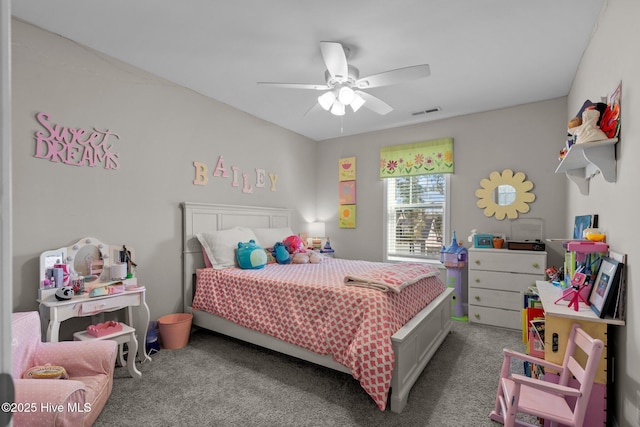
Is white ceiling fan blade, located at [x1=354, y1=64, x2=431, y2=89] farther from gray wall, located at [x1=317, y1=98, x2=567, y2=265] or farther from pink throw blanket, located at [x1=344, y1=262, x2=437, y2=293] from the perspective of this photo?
gray wall, located at [x1=317, y1=98, x2=567, y2=265]

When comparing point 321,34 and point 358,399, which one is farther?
point 321,34

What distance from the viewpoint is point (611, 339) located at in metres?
1.79

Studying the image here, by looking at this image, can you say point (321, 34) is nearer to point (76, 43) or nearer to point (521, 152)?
point (76, 43)

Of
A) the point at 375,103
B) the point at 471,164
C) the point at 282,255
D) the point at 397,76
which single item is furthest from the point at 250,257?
the point at 471,164

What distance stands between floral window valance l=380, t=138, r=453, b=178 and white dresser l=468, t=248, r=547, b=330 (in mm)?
1249

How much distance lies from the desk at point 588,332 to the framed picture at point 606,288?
1.7 inches

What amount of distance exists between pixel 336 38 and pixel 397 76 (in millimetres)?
574

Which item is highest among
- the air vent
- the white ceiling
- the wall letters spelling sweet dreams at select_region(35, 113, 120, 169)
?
the white ceiling

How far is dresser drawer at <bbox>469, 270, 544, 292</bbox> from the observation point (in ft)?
11.0

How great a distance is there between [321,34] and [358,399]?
2.65m

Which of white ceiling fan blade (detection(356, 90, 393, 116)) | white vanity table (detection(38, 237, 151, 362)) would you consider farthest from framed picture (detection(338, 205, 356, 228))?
white vanity table (detection(38, 237, 151, 362))

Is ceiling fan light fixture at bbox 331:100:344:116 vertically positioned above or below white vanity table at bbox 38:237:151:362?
above

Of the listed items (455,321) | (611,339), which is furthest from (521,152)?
(611,339)

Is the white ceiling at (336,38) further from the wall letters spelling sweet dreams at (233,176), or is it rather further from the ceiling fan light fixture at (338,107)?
the wall letters spelling sweet dreams at (233,176)
